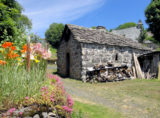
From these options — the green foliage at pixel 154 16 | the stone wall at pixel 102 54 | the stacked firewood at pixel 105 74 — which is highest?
the green foliage at pixel 154 16

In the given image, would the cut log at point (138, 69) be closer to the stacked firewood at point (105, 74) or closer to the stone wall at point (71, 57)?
the stacked firewood at point (105, 74)

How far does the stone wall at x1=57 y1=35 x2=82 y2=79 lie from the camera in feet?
39.7

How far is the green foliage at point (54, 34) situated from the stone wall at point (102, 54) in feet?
146


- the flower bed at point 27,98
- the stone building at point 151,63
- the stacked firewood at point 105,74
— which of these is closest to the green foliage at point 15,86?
the flower bed at point 27,98

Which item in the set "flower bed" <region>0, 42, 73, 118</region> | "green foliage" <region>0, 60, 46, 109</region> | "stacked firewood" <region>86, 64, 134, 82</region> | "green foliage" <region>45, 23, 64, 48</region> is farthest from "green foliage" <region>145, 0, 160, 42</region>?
"green foliage" <region>45, 23, 64, 48</region>

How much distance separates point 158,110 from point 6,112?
16.7 ft

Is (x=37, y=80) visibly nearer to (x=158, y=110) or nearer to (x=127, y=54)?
(x=158, y=110)

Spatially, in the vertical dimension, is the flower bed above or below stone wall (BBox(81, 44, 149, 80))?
below

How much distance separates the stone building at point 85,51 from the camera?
11.8m

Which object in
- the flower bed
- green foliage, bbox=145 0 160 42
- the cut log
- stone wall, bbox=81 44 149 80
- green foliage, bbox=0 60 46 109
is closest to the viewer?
the flower bed

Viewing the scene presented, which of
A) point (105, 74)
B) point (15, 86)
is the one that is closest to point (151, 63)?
point (105, 74)

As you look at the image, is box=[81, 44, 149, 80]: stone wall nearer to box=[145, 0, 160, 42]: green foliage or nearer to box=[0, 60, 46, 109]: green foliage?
box=[0, 60, 46, 109]: green foliage

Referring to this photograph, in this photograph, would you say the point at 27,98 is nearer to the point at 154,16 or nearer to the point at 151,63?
the point at 151,63

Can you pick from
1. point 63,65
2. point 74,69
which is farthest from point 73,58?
point 63,65
